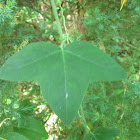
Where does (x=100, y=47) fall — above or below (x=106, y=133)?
above

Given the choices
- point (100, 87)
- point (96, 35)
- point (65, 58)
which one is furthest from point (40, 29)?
point (65, 58)

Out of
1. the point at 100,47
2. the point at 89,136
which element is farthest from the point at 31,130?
the point at 100,47

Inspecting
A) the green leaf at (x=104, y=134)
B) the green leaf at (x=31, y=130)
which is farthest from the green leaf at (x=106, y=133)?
the green leaf at (x=31, y=130)

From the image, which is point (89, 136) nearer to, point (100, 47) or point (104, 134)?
point (104, 134)

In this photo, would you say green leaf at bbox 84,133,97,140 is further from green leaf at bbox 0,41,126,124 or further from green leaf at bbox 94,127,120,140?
green leaf at bbox 0,41,126,124

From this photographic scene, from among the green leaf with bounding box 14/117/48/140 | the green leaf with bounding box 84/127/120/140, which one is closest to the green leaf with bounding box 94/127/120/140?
the green leaf with bounding box 84/127/120/140
